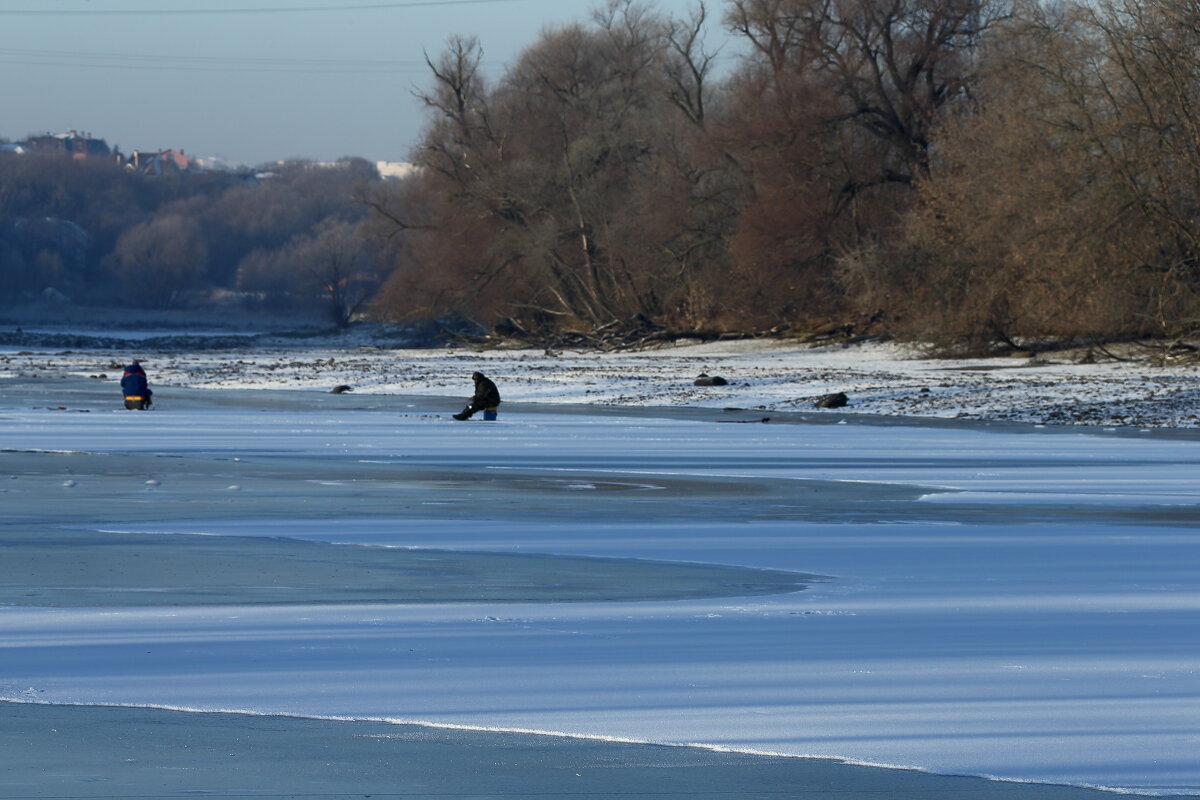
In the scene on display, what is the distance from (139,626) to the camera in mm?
7637

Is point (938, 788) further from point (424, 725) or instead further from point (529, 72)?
point (529, 72)

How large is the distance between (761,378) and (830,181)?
16.9m

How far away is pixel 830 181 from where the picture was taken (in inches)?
1983

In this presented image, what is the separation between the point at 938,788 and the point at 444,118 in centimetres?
6202

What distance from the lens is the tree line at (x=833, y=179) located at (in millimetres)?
34219

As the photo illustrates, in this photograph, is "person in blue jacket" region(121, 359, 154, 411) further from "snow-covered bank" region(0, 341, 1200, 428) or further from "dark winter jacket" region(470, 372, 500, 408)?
"snow-covered bank" region(0, 341, 1200, 428)

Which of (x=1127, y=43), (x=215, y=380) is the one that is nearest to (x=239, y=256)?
(x=215, y=380)

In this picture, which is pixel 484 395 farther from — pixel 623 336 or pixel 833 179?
pixel 623 336

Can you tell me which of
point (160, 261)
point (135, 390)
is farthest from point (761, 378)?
point (160, 261)

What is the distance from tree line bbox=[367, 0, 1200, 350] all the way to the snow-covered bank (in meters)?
1.86

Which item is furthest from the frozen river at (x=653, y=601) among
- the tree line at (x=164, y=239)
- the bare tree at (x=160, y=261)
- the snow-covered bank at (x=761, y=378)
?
the bare tree at (x=160, y=261)

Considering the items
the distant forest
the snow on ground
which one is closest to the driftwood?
the distant forest

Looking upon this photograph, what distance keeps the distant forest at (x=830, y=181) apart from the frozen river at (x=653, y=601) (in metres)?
18.8

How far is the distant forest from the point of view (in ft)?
112
